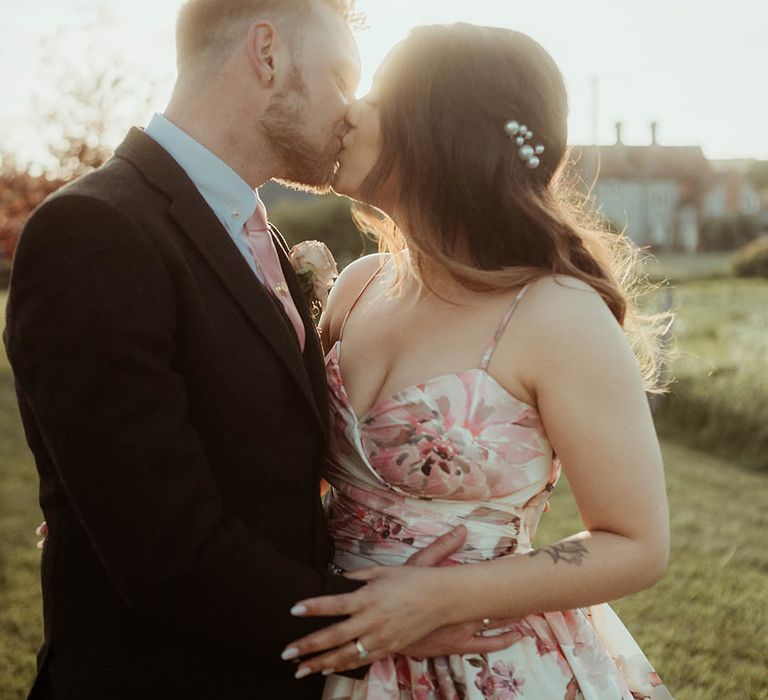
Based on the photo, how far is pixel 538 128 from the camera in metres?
2.55

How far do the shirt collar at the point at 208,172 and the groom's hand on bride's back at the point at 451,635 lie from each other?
3.08 feet

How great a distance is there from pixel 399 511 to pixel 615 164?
2584 inches

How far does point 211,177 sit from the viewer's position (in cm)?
233

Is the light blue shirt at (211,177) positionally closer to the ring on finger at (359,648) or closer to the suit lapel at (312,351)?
the suit lapel at (312,351)

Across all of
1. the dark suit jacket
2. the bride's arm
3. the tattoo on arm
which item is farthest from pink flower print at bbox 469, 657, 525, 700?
the dark suit jacket

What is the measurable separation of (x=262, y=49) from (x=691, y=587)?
5167mm

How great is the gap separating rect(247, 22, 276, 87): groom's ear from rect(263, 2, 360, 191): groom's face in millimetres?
59

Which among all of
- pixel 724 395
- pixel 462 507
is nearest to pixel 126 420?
pixel 462 507

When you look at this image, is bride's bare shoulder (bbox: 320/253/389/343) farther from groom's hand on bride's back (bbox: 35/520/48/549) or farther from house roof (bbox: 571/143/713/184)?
house roof (bbox: 571/143/713/184)

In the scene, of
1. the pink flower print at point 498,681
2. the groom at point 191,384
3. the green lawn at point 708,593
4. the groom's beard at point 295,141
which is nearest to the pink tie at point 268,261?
the groom at point 191,384

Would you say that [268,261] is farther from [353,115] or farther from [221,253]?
[353,115]

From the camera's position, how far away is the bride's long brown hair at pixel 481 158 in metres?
2.51

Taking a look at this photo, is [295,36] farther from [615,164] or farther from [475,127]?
[615,164]

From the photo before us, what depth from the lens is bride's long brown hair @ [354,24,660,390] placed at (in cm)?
251
